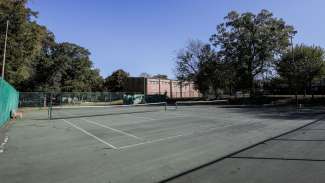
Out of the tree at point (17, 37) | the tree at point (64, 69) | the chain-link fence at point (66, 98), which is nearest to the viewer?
the tree at point (17, 37)

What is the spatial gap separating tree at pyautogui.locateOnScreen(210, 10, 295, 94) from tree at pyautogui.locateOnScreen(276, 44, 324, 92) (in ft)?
11.2

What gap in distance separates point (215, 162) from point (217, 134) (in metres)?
5.79

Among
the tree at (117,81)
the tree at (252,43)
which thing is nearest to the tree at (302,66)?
the tree at (252,43)

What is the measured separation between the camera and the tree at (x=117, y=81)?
99.8 meters

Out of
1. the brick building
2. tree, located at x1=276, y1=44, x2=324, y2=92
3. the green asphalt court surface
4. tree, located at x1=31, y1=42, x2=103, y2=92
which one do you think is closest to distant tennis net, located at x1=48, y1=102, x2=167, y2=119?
the green asphalt court surface

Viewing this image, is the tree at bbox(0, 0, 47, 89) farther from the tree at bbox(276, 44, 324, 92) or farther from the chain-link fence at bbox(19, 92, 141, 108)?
the tree at bbox(276, 44, 324, 92)

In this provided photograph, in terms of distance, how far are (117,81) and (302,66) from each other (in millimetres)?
63205

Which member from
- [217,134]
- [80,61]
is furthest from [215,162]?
[80,61]

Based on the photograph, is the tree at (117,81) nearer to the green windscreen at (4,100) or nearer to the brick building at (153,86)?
the brick building at (153,86)

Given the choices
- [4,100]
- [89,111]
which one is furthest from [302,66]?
[4,100]

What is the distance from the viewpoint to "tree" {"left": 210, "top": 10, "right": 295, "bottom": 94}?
55.9 metres

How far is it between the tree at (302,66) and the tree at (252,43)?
342 cm

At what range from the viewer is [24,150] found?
410 inches

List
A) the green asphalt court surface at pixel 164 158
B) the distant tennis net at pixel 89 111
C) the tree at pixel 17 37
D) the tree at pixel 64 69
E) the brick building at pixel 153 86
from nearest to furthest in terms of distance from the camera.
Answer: the green asphalt court surface at pixel 164 158
the distant tennis net at pixel 89 111
the tree at pixel 17 37
the tree at pixel 64 69
the brick building at pixel 153 86
